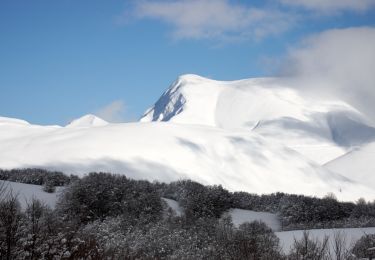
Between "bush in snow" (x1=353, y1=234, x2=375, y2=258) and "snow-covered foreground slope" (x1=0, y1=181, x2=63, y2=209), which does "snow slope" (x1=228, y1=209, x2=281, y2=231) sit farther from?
"bush in snow" (x1=353, y1=234, x2=375, y2=258)

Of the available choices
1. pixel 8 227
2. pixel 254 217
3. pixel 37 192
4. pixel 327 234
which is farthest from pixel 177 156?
pixel 8 227

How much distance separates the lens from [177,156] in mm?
137375

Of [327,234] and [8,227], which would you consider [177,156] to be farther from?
[8,227]

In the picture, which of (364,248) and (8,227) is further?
(364,248)

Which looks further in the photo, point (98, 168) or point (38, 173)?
point (98, 168)

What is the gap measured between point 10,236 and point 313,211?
73.3 metres

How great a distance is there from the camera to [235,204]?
278 ft

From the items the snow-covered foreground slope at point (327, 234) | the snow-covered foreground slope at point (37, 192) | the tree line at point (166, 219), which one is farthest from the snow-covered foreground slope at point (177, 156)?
the snow-covered foreground slope at point (327, 234)

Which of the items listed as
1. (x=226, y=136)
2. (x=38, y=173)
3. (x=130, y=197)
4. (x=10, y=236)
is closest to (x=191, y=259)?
(x=10, y=236)

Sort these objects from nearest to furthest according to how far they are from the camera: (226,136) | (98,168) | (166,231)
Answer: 1. (166,231)
2. (98,168)
3. (226,136)

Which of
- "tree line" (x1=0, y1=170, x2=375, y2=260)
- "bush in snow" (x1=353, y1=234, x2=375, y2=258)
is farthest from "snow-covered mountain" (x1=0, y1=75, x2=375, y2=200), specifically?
"bush in snow" (x1=353, y1=234, x2=375, y2=258)

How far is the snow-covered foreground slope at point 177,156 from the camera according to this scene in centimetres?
12506

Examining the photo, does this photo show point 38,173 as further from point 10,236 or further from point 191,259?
point 10,236

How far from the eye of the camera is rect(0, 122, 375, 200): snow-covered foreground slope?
125 m
